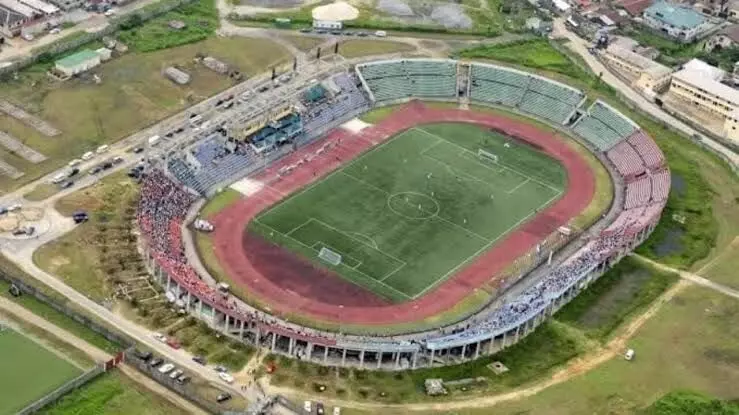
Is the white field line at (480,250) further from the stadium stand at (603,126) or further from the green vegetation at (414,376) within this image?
the stadium stand at (603,126)

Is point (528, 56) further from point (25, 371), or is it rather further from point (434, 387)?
point (25, 371)

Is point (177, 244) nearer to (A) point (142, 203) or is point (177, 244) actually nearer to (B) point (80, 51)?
(A) point (142, 203)

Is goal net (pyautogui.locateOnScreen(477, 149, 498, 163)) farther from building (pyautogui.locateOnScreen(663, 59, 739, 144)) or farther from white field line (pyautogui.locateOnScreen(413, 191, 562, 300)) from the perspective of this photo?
building (pyautogui.locateOnScreen(663, 59, 739, 144))

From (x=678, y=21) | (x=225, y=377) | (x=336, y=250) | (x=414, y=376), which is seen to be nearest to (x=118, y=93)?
(x=336, y=250)

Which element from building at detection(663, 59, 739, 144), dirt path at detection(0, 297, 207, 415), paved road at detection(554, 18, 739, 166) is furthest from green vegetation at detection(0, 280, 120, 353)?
building at detection(663, 59, 739, 144)

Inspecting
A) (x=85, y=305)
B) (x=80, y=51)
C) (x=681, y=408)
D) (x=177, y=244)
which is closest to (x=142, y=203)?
(x=177, y=244)
